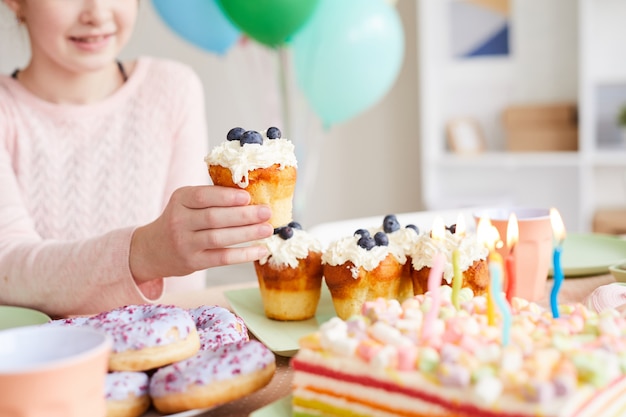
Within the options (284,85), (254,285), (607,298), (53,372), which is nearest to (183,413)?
(53,372)

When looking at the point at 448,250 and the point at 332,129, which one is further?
the point at 332,129

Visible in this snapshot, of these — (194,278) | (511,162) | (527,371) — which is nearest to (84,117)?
(194,278)

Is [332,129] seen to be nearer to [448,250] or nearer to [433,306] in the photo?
[448,250]

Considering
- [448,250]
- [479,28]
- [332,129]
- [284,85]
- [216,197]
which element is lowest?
[448,250]

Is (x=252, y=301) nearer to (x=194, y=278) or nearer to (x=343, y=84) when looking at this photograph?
(x=194, y=278)

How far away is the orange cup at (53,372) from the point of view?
0.60 m

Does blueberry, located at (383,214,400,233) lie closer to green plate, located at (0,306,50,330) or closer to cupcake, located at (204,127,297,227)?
cupcake, located at (204,127,297,227)

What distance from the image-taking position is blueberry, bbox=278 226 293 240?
1215 mm

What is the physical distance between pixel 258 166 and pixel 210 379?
0.37m

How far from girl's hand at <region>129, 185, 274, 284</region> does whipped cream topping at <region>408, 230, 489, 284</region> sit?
0.23 meters

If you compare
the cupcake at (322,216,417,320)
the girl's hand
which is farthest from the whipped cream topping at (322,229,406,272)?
the girl's hand

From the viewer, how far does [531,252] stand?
3.80ft

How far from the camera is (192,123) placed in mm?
1928

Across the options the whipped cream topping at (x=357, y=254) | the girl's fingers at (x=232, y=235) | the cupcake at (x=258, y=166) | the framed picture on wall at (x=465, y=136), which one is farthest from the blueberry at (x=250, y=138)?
the framed picture on wall at (x=465, y=136)
